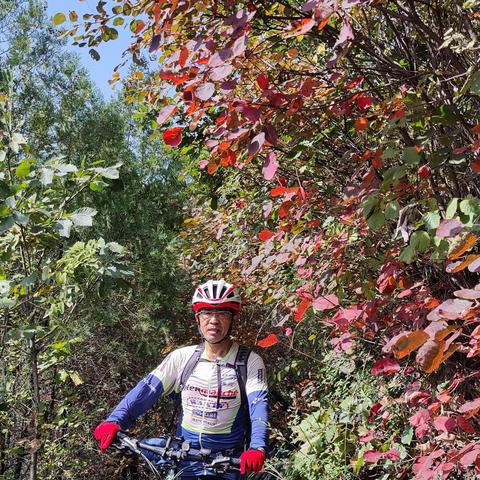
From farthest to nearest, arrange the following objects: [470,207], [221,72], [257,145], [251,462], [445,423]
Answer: [251,462]
[445,423]
[257,145]
[221,72]
[470,207]

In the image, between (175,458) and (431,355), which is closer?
(431,355)

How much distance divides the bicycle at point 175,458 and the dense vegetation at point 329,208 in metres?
0.62

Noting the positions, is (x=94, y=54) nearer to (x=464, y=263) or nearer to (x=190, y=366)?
(x=190, y=366)

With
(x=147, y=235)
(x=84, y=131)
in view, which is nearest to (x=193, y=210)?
(x=147, y=235)

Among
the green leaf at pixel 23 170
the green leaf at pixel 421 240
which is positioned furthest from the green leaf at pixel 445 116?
the green leaf at pixel 23 170

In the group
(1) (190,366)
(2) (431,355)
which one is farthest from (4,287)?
(2) (431,355)

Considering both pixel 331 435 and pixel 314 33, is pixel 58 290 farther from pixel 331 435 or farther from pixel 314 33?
pixel 314 33

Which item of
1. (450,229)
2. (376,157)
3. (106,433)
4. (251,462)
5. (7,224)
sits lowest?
(251,462)

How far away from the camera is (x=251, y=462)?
311 centimetres

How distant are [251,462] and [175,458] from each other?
0.47 metres

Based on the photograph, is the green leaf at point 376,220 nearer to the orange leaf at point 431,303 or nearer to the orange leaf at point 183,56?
the orange leaf at point 431,303

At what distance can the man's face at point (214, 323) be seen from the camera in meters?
3.93

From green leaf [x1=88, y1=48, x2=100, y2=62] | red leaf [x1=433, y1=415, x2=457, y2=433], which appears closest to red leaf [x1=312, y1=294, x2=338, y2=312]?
red leaf [x1=433, y1=415, x2=457, y2=433]

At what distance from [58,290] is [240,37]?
7.85ft
